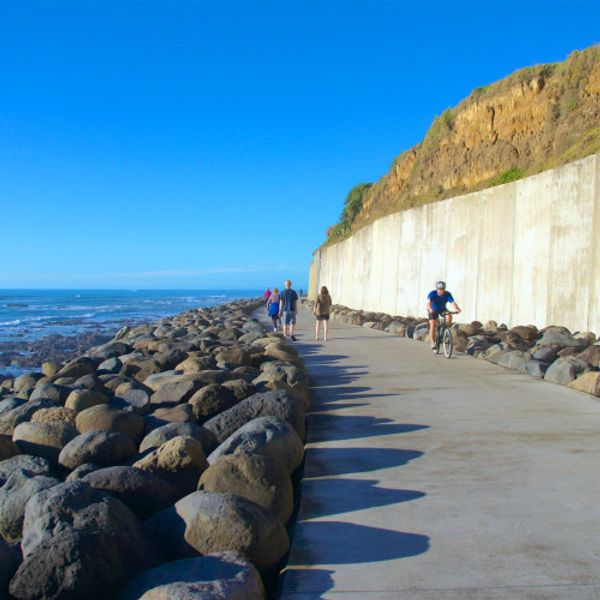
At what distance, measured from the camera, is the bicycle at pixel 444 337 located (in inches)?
547

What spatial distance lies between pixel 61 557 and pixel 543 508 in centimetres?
325

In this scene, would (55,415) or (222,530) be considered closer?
(222,530)

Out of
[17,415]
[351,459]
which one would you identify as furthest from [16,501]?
[17,415]

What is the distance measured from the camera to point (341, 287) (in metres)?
40.2

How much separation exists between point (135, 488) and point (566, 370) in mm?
7007

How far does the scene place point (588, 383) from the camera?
9.62 meters

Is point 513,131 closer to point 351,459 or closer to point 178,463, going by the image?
point 351,459

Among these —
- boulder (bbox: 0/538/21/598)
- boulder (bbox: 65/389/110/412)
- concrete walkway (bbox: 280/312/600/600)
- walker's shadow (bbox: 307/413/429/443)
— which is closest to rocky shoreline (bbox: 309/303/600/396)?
concrete walkway (bbox: 280/312/600/600)

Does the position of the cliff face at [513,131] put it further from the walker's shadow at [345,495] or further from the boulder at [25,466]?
the boulder at [25,466]

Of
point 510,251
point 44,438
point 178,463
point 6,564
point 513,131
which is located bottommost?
point 6,564

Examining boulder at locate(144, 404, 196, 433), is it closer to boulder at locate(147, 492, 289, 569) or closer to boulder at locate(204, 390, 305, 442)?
boulder at locate(204, 390, 305, 442)

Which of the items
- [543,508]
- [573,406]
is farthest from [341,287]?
[543,508]

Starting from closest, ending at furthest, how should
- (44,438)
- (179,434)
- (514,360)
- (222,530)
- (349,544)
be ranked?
(222,530) < (349,544) < (179,434) < (44,438) < (514,360)

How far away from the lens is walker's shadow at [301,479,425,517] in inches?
216
